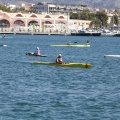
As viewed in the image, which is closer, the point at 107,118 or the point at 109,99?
the point at 107,118

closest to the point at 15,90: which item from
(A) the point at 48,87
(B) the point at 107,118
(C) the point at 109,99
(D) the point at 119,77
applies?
(A) the point at 48,87

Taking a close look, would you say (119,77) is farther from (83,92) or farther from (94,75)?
(83,92)

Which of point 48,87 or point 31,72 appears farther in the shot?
point 31,72

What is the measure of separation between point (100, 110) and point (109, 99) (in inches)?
122

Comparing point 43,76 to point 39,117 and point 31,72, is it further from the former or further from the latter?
point 39,117

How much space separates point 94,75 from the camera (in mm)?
50094

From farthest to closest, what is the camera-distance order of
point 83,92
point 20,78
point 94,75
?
1. point 94,75
2. point 20,78
3. point 83,92

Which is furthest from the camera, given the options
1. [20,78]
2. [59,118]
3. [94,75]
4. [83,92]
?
[94,75]

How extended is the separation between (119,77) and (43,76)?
18.4ft

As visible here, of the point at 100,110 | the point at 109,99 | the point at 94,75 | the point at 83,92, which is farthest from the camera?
the point at 94,75

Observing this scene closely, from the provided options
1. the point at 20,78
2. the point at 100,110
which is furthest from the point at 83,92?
the point at 20,78

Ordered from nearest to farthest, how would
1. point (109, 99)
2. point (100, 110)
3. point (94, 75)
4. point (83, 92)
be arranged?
point (100, 110) → point (109, 99) → point (83, 92) → point (94, 75)

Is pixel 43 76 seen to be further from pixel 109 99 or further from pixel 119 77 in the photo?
pixel 109 99

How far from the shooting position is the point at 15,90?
39312 mm
